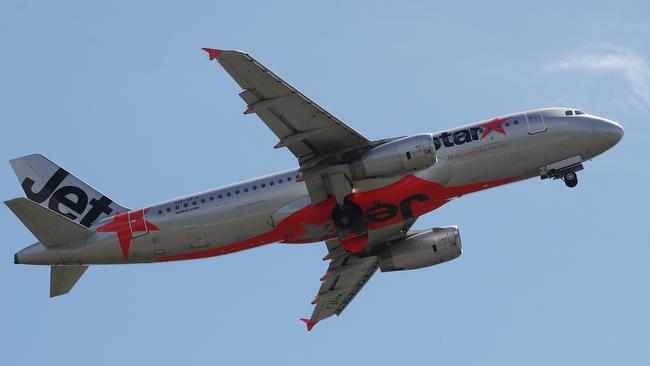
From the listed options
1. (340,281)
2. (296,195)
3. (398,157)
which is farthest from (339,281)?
(398,157)

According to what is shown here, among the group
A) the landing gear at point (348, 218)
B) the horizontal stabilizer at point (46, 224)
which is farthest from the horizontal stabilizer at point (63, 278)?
the landing gear at point (348, 218)

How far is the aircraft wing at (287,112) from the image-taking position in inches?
1996

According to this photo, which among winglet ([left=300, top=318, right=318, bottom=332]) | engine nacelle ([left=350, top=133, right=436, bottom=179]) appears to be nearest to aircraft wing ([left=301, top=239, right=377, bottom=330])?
winglet ([left=300, top=318, right=318, bottom=332])

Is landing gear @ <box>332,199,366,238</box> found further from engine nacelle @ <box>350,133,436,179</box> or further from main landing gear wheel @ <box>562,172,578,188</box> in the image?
main landing gear wheel @ <box>562,172,578,188</box>

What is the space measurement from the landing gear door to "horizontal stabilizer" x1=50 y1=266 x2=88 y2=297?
2366 centimetres

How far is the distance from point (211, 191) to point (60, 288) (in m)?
9.14

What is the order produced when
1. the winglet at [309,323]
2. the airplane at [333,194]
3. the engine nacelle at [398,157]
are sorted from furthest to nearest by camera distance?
the winglet at [309,323] < the airplane at [333,194] < the engine nacelle at [398,157]

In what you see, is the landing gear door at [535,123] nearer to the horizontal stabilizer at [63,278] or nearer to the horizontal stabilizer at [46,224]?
the horizontal stabilizer at [46,224]

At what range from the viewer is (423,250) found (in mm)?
63281

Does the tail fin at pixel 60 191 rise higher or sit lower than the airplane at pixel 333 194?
higher

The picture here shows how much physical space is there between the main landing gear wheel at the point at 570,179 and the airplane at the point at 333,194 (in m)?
0.05

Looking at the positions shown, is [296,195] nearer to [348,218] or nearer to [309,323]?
[348,218]

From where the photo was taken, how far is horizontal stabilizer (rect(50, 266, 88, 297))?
60.0 metres

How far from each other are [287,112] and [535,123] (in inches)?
507
